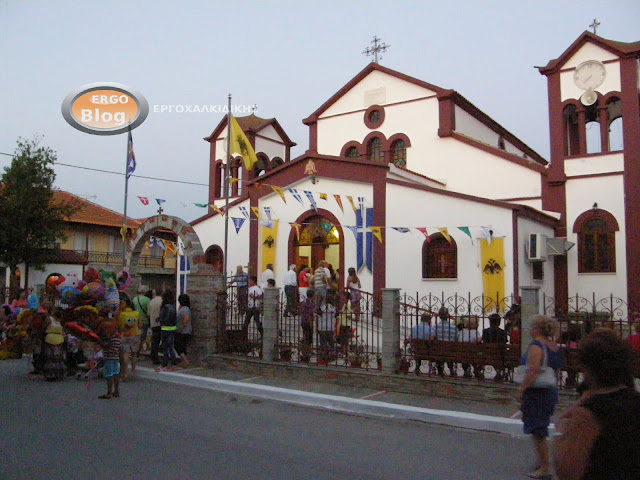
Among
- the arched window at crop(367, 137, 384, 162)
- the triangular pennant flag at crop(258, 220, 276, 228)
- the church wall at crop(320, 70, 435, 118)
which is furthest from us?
the arched window at crop(367, 137, 384, 162)

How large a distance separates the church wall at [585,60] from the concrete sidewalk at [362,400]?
47.3 ft

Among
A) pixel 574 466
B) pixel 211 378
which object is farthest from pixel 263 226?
pixel 574 466

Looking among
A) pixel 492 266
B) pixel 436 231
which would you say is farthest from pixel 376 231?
pixel 492 266

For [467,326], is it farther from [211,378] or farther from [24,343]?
[24,343]

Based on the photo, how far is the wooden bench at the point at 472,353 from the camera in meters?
9.22

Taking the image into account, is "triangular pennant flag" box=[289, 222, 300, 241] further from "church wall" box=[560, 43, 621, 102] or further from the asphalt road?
the asphalt road

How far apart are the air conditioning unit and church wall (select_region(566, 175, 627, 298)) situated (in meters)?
2.74

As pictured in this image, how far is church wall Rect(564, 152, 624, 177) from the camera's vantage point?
1902 cm

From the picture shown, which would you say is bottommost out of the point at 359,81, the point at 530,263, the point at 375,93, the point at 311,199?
the point at 530,263

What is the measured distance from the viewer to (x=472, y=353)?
9516 millimetres

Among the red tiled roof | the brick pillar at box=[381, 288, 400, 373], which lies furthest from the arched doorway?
the red tiled roof

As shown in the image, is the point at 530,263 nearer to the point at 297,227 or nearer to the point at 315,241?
the point at 315,241

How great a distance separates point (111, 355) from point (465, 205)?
1126 centimetres

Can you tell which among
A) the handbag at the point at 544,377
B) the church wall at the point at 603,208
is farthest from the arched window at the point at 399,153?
the handbag at the point at 544,377
